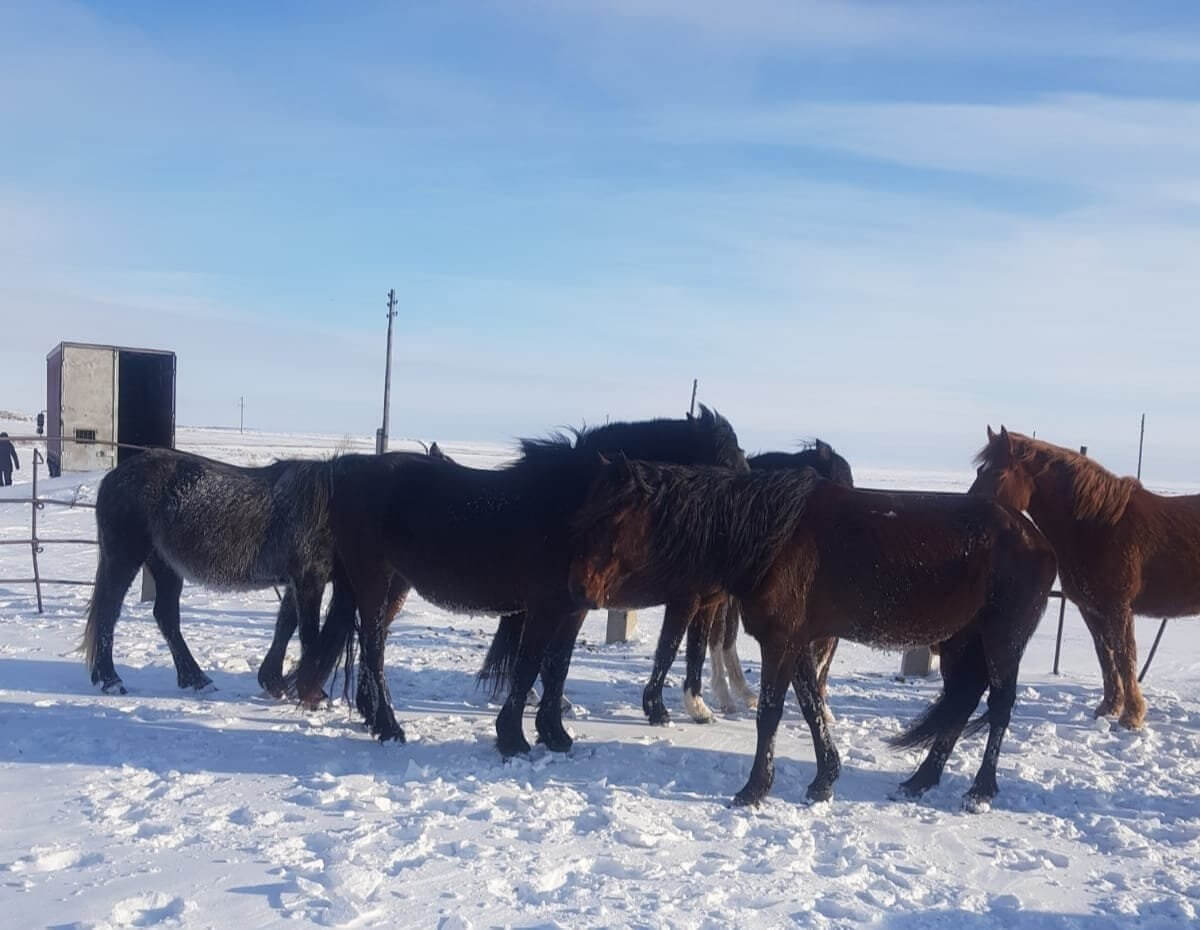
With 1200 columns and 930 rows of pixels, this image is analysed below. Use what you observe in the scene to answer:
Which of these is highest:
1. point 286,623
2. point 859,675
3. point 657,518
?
point 657,518

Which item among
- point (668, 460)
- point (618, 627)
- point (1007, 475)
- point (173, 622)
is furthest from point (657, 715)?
point (173, 622)

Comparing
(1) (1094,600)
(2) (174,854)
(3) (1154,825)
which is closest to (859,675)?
(1) (1094,600)

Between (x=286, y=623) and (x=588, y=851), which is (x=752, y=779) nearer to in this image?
(x=588, y=851)

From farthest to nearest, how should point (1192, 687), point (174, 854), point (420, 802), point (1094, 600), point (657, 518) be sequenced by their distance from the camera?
point (1192, 687) → point (1094, 600) → point (657, 518) → point (420, 802) → point (174, 854)

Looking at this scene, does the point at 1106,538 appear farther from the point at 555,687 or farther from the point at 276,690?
the point at 276,690

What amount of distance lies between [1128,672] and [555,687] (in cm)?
400


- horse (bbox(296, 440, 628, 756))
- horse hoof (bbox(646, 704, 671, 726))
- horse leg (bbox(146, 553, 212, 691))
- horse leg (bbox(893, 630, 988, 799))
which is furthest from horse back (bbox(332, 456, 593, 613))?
horse leg (bbox(893, 630, 988, 799))

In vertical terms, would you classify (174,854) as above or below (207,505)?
below

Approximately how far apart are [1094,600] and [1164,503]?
972 mm

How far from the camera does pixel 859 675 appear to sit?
8.73 metres

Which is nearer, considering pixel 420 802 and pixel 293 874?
pixel 293 874

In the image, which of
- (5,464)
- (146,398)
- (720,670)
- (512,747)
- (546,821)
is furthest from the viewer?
(146,398)

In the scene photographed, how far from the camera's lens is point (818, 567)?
526 centimetres

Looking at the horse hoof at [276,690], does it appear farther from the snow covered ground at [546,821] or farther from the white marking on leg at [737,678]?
the white marking on leg at [737,678]
